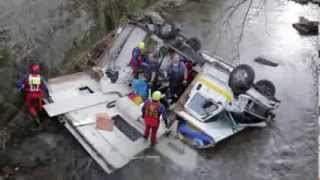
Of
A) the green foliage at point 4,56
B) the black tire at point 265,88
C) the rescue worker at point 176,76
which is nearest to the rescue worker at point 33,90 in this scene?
the green foliage at point 4,56

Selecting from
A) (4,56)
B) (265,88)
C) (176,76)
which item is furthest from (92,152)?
(265,88)

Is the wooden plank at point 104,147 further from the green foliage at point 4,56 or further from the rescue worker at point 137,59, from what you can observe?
the green foliage at point 4,56

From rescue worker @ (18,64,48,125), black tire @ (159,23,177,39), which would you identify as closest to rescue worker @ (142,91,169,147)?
black tire @ (159,23,177,39)

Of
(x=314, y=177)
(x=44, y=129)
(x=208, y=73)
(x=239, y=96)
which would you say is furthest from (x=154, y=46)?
(x=314, y=177)

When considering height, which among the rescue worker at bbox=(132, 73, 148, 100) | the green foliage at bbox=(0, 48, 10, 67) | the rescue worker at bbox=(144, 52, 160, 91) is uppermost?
the green foliage at bbox=(0, 48, 10, 67)

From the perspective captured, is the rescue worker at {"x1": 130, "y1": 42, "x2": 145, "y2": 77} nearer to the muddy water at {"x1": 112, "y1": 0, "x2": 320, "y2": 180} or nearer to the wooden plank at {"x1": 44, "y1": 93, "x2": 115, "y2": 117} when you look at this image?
the wooden plank at {"x1": 44, "y1": 93, "x2": 115, "y2": 117}
